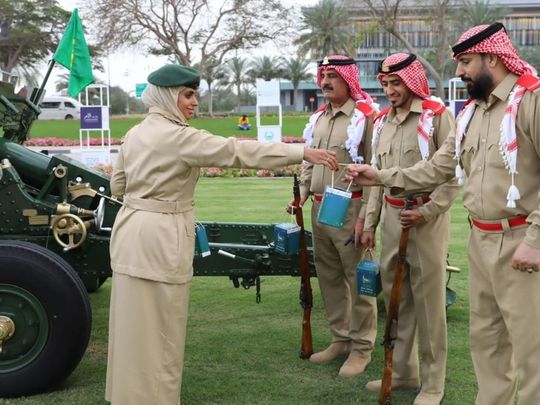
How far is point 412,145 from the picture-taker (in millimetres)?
4207

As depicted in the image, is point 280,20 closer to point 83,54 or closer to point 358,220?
point 83,54

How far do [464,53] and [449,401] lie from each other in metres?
1.95

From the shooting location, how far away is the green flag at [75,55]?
25.8 feet

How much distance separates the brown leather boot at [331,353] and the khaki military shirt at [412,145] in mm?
1129

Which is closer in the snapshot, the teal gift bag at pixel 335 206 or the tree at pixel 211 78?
the teal gift bag at pixel 335 206

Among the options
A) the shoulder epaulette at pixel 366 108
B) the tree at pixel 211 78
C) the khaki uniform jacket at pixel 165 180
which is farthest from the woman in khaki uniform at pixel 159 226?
the tree at pixel 211 78

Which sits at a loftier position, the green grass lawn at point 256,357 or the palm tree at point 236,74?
the palm tree at point 236,74

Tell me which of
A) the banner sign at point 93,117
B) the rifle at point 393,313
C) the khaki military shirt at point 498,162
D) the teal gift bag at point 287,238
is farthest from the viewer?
the banner sign at point 93,117

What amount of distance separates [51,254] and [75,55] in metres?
4.37

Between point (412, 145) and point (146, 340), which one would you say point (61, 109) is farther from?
point (146, 340)

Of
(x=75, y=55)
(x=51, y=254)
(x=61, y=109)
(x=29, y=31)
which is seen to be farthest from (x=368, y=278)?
(x=61, y=109)

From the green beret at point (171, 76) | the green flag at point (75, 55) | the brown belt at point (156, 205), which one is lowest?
the brown belt at point (156, 205)

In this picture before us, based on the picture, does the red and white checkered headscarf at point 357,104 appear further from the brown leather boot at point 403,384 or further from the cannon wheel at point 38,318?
the cannon wheel at point 38,318

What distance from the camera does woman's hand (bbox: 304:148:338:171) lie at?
3724 mm
